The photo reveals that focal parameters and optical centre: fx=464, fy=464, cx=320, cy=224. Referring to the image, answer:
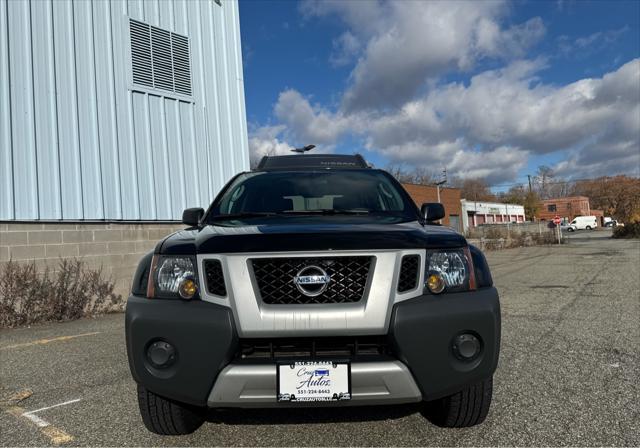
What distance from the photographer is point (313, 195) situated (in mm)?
3568

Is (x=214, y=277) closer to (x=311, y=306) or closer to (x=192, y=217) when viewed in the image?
(x=311, y=306)

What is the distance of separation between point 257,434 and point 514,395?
1.80m

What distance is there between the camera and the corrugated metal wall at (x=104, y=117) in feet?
23.9

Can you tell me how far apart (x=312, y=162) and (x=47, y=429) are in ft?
9.48

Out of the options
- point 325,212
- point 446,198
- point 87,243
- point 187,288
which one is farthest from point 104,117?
point 446,198

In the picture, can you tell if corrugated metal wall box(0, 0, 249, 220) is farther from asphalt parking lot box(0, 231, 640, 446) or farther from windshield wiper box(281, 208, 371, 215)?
windshield wiper box(281, 208, 371, 215)

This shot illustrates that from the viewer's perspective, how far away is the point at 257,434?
270 centimetres

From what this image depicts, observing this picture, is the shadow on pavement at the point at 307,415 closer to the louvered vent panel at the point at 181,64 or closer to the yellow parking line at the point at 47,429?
the yellow parking line at the point at 47,429

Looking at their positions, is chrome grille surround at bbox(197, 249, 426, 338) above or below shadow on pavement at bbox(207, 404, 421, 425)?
above

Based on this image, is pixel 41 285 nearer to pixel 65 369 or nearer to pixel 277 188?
pixel 65 369

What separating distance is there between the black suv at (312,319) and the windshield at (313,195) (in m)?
0.86

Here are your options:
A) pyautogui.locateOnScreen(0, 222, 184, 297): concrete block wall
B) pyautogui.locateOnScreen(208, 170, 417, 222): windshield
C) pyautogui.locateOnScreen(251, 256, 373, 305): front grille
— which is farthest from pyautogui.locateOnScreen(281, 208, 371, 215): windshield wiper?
pyautogui.locateOnScreen(0, 222, 184, 297): concrete block wall

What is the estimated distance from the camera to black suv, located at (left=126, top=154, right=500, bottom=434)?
212cm

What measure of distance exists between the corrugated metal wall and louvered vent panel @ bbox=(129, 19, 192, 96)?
167 mm
